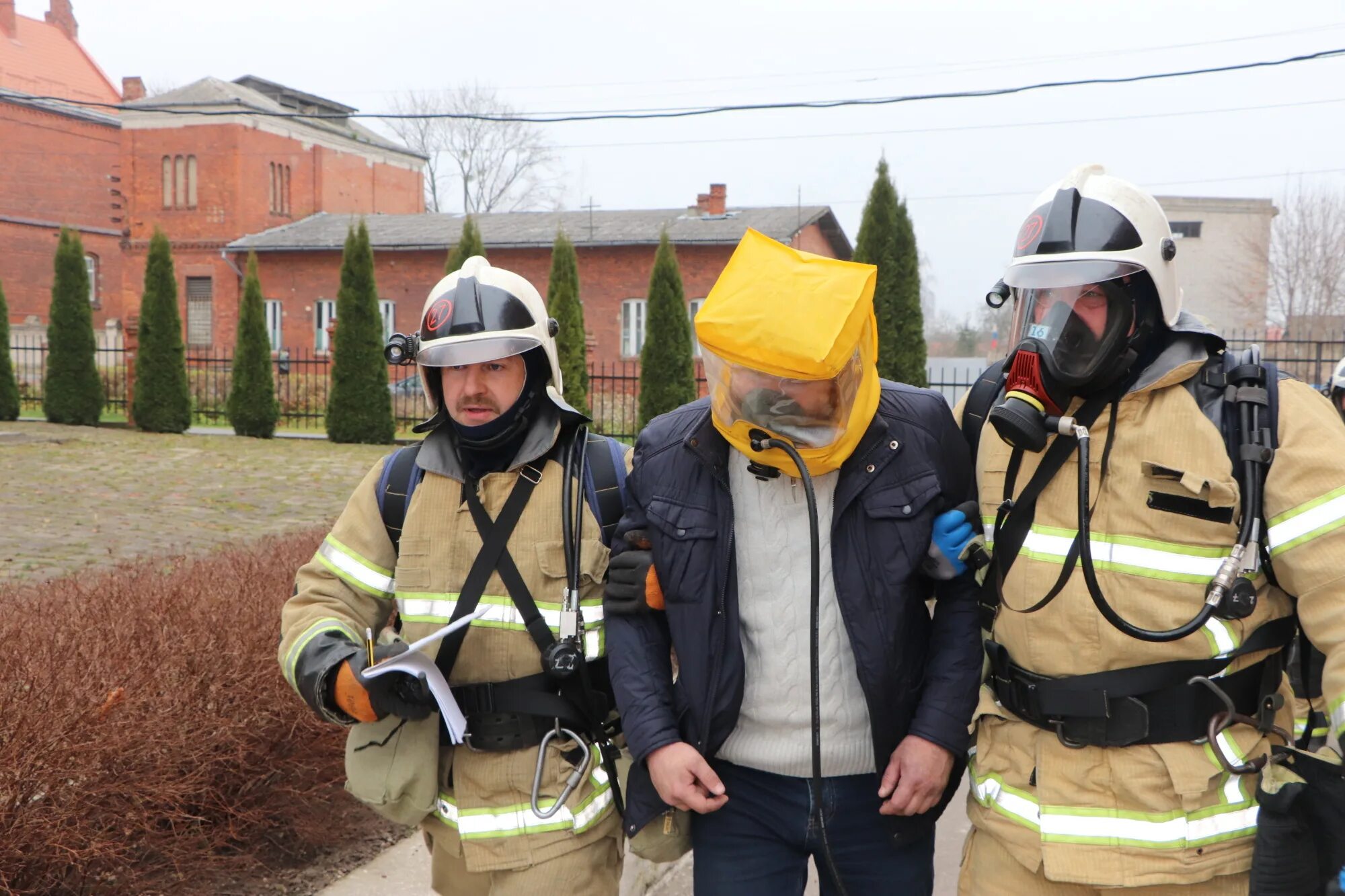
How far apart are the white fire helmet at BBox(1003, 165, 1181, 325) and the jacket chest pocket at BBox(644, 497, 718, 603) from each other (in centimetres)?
82

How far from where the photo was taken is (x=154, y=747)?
3270 mm

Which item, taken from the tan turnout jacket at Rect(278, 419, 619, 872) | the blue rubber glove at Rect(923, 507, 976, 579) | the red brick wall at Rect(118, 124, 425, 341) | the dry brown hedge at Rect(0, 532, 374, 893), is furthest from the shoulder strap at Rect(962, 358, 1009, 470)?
the red brick wall at Rect(118, 124, 425, 341)

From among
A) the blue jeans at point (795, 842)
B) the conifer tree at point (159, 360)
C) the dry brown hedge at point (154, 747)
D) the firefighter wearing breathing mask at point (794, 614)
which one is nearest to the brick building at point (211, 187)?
the conifer tree at point (159, 360)

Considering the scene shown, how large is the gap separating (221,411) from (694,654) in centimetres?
2371

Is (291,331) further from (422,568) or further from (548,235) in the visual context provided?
(422,568)

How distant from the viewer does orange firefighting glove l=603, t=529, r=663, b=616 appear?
235 cm

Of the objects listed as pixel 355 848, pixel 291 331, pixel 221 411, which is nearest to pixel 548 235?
pixel 291 331

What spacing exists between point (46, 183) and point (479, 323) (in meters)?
44.2

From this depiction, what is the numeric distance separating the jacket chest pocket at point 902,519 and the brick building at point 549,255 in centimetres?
2654

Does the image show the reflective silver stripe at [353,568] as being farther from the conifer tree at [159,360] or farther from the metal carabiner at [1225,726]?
the conifer tree at [159,360]

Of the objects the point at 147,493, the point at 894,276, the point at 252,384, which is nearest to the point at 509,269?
the point at 252,384

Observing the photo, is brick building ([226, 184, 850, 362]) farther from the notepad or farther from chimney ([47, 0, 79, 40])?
the notepad

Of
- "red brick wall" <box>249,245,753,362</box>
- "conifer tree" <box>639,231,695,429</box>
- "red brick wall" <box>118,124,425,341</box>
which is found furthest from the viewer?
"red brick wall" <box>118,124,425,341</box>

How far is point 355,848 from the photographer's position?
4113 mm
